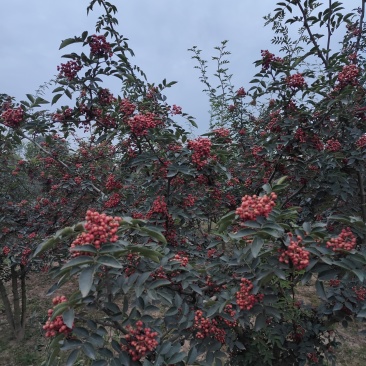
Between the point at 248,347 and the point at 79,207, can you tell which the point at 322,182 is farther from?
the point at 79,207

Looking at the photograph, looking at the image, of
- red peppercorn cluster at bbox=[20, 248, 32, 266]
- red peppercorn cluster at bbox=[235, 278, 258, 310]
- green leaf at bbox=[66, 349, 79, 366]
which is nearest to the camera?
green leaf at bbox=[66, 349, 79, 366]

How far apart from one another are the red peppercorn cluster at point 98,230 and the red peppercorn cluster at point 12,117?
2.54 metres

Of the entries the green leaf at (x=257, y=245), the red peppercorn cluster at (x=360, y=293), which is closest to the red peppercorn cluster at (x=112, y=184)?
the green leaf at (x=257, y=245)

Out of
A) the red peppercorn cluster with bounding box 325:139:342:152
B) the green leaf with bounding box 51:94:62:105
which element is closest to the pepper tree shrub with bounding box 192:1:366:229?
the red peppercorn cluster with bounding box 325:139:342:152

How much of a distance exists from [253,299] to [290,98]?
7.88ft

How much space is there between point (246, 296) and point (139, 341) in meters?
0.73

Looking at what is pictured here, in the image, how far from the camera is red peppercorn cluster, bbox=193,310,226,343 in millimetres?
2062

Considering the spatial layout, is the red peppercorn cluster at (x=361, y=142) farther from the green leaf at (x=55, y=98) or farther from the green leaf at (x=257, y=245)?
the green leaf at (x=55, y=98)

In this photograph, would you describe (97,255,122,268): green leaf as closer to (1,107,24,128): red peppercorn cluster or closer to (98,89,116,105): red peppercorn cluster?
(98,89,116,105): red peppercorn cluster

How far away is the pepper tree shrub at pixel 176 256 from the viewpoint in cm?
165

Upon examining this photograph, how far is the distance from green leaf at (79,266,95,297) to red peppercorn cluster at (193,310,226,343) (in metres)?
0.95

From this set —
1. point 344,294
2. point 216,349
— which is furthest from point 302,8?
point 216,349

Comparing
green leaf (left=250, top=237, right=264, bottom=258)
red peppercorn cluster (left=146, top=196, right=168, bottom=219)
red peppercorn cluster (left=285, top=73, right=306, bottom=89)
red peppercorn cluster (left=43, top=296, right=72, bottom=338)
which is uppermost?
red peppercorn cluster (left=285, top=73, right=306, bottom=89)

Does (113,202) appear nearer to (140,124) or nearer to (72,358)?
(140,124)
